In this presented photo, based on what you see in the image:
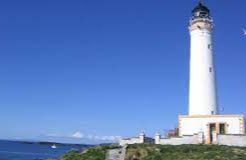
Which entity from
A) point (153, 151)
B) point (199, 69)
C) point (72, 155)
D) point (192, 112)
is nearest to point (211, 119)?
point (192, 112)

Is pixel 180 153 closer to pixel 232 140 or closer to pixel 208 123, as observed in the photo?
pixel 232 140

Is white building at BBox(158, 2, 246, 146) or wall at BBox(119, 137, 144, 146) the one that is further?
wall at BBox(119, 137, 144, 146)

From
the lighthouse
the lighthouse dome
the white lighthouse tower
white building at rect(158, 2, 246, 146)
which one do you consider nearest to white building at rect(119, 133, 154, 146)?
white building at rect(158, 2, 246, 146)

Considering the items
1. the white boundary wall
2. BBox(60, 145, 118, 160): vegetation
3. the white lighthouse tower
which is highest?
the white lighthouse tower

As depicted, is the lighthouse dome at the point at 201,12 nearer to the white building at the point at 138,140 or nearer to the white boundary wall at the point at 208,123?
the white boundary wall at the point at 208,123

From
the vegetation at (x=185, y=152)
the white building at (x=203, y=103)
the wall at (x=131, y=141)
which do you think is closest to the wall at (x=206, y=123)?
the white building at (x=203, y=103)

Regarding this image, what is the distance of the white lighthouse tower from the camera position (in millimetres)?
46719

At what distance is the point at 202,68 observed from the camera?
4744cm

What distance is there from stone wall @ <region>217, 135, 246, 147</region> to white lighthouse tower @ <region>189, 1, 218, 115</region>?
208 inches

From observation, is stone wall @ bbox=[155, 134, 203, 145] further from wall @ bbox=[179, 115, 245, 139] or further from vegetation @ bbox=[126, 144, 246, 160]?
vegetation @ bbox=[126, 144, 246, 160]

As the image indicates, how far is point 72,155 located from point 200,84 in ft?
48.6

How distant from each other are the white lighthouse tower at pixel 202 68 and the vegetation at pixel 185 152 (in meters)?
7.91

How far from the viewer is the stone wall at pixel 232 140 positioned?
40.2 metres

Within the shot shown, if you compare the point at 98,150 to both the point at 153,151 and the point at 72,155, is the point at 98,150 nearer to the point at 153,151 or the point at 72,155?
the point at 72,155
